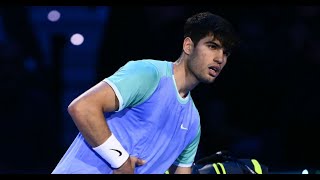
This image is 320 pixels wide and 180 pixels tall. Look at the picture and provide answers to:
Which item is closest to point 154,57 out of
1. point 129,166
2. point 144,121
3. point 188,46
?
point 188,46

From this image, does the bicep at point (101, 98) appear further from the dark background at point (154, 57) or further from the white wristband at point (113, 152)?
the dark background at point (154, 57)

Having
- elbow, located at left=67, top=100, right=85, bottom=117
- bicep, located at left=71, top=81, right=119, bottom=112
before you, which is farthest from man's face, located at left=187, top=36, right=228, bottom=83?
elbow, located at left=67, top=100, right=85, bottom=117

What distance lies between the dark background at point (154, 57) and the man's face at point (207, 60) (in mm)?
1700

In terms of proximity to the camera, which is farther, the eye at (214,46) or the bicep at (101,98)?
the eye at (214,46)

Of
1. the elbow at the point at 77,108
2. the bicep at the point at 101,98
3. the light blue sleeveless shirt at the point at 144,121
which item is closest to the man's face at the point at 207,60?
the light blue sleeveless shirt at the point at 144,121

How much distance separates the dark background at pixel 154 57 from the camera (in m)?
4.54

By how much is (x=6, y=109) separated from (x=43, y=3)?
860 millimetres

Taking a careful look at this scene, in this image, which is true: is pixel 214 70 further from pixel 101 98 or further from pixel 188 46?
pixel 101 98

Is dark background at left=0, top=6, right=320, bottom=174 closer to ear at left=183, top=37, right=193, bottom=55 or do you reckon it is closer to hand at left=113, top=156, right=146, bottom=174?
ear at left=183, top=37, right=193, bottom=55

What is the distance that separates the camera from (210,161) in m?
3.49

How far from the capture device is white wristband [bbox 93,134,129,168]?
8.38 ft

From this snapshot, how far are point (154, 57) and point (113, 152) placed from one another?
6.76 ft

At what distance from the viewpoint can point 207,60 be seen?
2.85 m

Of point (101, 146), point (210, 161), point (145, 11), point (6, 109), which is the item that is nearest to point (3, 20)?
point (6, 109)
